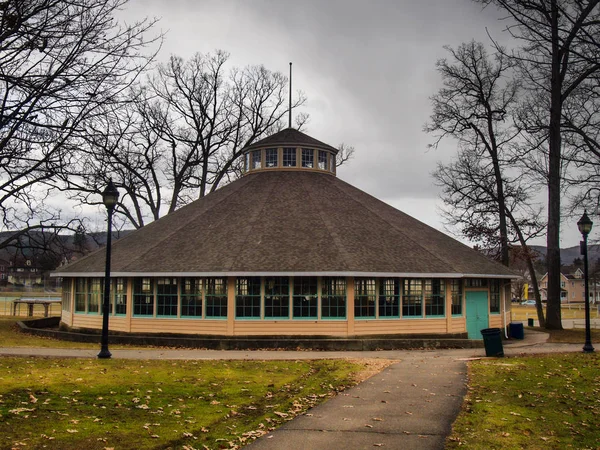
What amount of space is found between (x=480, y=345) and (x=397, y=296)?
12.7ft

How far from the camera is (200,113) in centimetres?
5175

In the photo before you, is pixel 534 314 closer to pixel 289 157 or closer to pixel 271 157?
pixel 289 157

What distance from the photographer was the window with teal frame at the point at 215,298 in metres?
25.5

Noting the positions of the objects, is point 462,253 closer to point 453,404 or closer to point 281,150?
point 281,150

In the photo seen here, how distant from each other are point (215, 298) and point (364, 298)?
20.2 feet

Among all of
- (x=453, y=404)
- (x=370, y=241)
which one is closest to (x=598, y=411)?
(x=453, y=404)

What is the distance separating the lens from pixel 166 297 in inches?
1039

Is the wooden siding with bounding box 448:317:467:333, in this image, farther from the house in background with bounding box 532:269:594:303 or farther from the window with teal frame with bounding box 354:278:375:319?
the house in background with bounding box 532:269:594:303

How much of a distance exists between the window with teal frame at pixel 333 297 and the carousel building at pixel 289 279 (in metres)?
0.04

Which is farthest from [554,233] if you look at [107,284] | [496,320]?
[107,284]

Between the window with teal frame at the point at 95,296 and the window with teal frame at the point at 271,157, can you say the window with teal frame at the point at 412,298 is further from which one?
the window with teal frame at the point at 95,296

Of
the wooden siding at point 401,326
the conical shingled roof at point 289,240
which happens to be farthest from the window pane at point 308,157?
the wooden siding at point 401,326

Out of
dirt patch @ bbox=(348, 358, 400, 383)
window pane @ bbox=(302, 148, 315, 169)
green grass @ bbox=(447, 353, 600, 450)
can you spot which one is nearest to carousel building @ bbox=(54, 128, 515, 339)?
window pane @ bbox=(302, 148, 315, 169)

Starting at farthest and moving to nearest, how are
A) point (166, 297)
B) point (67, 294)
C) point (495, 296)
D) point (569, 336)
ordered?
point (67, 294)
point (569, 336)
point (495, 296)
point (166, 297)
